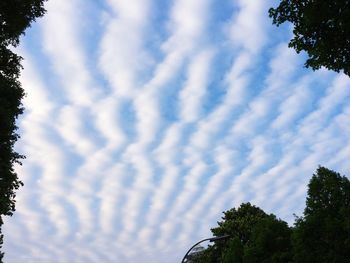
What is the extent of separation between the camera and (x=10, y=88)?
1739 cm

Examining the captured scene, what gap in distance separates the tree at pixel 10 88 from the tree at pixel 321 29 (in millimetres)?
10307

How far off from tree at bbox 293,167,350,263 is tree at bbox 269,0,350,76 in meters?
15.2

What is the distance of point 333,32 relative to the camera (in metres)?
12.6

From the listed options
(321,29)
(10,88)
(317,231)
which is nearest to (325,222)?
(317,231)

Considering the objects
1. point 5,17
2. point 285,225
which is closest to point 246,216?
point 285,225

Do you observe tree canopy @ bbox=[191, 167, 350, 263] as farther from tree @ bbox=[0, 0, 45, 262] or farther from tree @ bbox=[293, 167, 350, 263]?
tree @ bbox=[0, 0, 45, 262]

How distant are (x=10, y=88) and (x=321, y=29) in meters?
13.1

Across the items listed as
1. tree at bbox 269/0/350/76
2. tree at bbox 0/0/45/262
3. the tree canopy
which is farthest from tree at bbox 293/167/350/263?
tree at bbox 0/0/45/262

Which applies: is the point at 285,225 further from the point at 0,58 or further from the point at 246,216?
the point at 0,58

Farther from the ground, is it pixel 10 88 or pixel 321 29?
pixel 10 88

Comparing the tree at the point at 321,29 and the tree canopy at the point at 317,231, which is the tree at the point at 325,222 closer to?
the tree canopy at the point at 317,231

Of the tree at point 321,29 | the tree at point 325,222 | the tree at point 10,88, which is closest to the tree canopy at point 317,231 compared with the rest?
the tree at point 325,222

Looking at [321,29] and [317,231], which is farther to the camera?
[317,231]

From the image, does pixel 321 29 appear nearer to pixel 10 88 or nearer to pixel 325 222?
pixel 10 88
